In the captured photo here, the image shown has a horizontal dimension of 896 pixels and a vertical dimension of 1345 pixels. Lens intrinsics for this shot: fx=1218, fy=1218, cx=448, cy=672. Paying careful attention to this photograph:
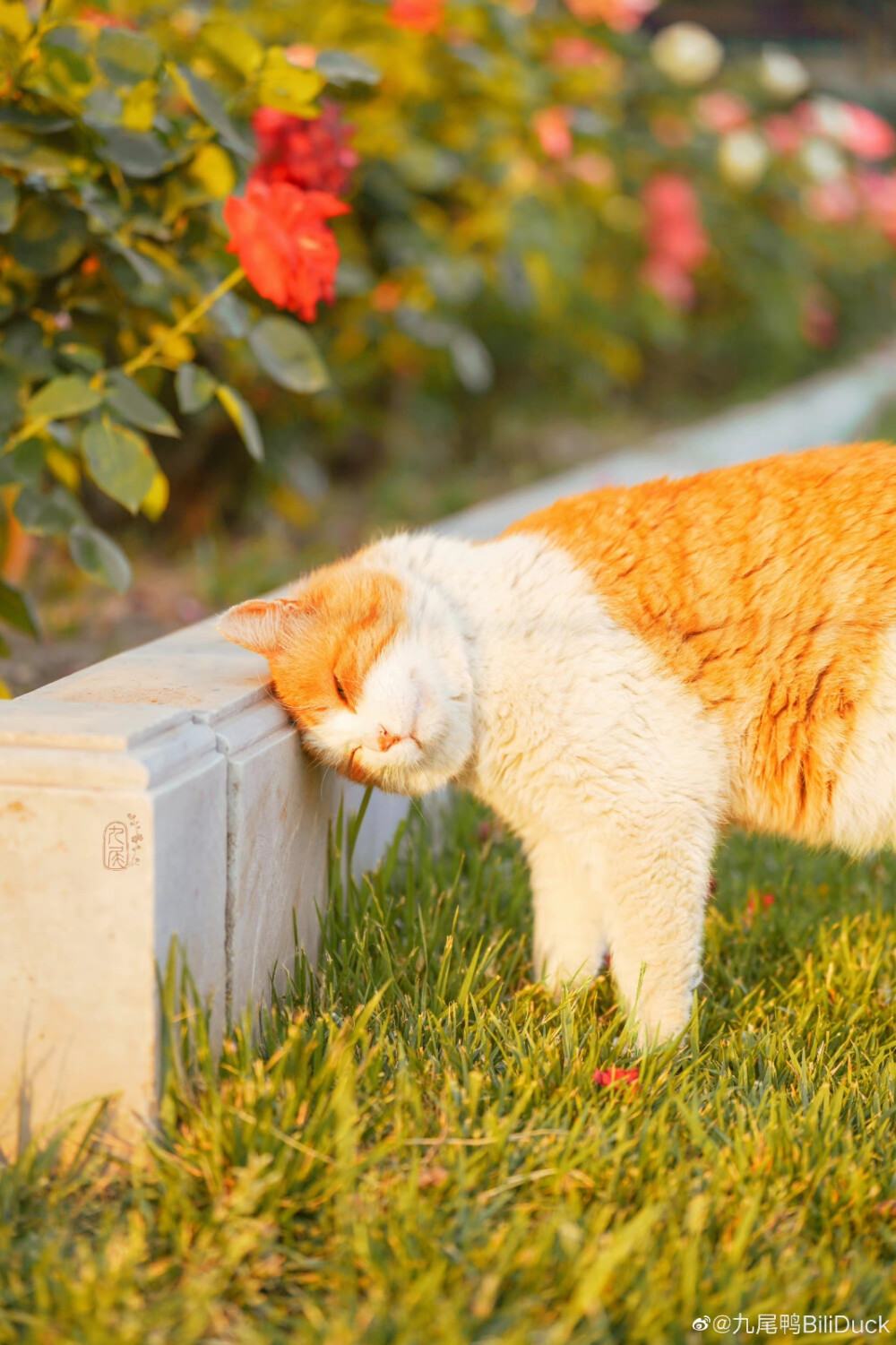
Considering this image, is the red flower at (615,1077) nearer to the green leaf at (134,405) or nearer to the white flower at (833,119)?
the green leaf at (134,405)

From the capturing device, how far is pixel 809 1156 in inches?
64.3

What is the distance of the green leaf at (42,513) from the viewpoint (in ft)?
7.68

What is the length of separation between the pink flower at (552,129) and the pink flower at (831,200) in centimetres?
303

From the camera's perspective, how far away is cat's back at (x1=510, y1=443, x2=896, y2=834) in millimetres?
2027

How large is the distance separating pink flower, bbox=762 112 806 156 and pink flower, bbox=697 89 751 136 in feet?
0.83

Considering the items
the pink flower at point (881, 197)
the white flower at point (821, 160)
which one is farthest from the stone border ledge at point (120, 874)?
the pink flower at point (881, 197)

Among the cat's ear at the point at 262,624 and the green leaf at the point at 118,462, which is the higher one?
the green leaf at the point at 118,462

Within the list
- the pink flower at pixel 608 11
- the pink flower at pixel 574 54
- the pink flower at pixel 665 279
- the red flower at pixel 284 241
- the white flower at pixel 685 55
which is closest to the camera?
the red flower at pixel 284 241

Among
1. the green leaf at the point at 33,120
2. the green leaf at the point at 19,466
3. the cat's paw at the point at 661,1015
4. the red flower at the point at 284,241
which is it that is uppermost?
the green leaf at the point at 33,120

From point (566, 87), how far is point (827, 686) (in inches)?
123

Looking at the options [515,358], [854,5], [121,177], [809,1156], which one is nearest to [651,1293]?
[809,1156]

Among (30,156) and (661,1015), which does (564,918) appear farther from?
(30,156)

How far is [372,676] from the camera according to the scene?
6.53ft

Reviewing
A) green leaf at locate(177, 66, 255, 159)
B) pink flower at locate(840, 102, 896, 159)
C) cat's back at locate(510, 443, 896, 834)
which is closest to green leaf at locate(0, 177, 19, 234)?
green leaf at locate(177, 66, 255, 159)
